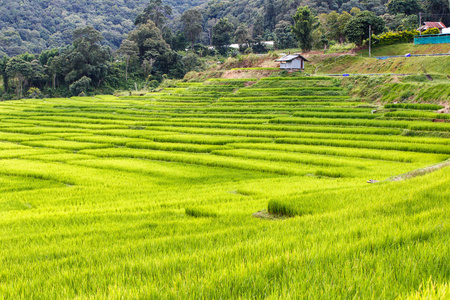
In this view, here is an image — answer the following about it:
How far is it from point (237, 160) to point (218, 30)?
2966 inches

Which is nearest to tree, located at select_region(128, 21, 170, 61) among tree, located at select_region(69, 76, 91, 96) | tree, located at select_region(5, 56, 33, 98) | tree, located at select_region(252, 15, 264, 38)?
tree, located at select_region(69, 76, 91, 96)

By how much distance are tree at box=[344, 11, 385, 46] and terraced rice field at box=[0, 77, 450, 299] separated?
1085 inches

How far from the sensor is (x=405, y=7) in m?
66.8

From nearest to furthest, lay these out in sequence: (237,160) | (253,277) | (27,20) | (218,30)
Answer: (253,277)
(237,160)
(218,30)
(27,20)

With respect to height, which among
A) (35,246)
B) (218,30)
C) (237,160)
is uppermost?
(218,30)

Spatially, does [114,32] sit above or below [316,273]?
above

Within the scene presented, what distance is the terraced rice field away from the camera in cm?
305

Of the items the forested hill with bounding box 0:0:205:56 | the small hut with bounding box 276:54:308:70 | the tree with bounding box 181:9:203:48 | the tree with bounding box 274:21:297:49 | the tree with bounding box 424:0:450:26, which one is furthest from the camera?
the forested hill with bounding box 0:0:205:56

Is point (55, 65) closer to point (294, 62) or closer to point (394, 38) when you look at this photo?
point (294, 62)

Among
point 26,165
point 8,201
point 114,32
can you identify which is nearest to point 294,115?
point 26,165

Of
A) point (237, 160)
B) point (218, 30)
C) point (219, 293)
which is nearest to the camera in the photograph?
point (219, 293)

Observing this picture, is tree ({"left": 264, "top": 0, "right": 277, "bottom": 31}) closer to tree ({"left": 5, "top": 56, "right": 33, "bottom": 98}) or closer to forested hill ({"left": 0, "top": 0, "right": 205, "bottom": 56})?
forested hill ({"left": 0, "top": 0, "right": 205, "bottom": 56})

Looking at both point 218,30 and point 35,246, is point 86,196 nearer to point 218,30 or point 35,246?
point 35,246

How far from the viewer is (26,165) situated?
15.1m
